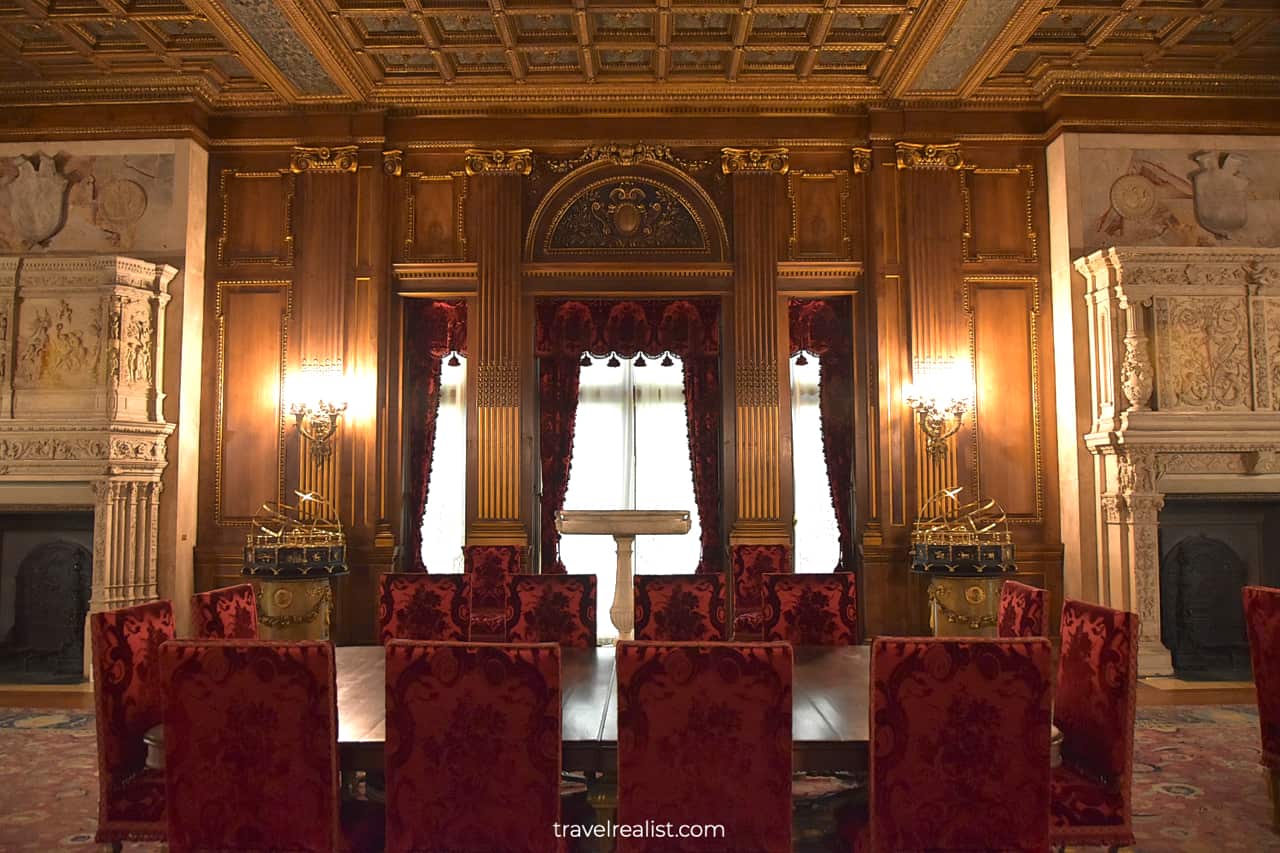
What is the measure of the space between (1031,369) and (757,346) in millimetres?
2095

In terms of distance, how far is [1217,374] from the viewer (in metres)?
6.73

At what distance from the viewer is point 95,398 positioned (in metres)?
6.74

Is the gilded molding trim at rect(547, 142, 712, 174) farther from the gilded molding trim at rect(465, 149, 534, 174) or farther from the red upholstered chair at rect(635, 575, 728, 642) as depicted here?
the red upholstered chair at rect(635, 575, 728, 642)

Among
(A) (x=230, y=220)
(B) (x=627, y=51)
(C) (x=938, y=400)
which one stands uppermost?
(B) (x=627, y=51)

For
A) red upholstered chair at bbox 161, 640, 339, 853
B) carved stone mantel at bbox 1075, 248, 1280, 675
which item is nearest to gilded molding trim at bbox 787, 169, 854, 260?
carved stone mantel at bbox 1075, 248, 1280, 675

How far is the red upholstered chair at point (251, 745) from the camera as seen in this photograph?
2396 millimetres

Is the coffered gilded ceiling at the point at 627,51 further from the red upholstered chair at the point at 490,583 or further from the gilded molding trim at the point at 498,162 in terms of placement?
the red upholstered chair at the point at 490,583

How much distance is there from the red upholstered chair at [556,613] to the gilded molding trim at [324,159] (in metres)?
4.49

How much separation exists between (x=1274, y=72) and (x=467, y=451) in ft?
21.8

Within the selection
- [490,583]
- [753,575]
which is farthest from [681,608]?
[490,583]

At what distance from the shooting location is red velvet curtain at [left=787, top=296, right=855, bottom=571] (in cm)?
757

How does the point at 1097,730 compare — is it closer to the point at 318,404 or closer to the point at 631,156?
the point at 631,156

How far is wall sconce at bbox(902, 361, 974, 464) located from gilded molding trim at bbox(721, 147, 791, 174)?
6.16 ft

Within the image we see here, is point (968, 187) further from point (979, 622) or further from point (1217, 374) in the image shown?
point (979, 622)
